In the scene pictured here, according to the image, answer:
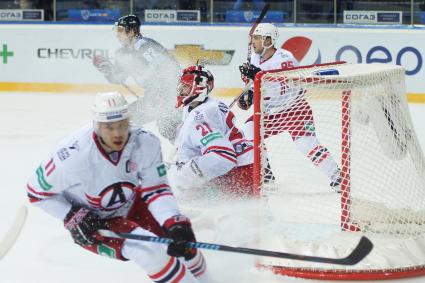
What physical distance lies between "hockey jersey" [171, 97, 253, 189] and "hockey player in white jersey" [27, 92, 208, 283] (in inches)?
39.5

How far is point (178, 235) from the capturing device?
2.70 m

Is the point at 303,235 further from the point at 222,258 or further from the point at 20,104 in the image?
the point at 20,104

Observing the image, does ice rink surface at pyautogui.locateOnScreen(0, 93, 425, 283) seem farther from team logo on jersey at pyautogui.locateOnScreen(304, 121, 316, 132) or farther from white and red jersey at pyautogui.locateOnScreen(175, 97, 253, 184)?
team logo on jersey at pyautogui.locateOnScreen(304, 121, 316, 132)

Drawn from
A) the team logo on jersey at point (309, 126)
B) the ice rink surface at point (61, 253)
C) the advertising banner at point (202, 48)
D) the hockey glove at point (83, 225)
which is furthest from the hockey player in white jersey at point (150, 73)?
the hockey glove at point (83, 225)

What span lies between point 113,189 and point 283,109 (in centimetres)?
150

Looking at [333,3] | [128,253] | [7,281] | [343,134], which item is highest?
[333,3]

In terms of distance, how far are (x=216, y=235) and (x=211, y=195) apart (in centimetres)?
32

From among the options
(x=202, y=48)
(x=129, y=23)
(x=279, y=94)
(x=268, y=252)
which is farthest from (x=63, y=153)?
(x=202, y=48)

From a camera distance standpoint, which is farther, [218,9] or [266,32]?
[218,9]

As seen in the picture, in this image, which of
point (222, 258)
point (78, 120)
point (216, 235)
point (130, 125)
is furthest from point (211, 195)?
point (78, 120)

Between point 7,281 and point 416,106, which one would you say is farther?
point 416,106

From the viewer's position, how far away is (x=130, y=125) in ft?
9.16

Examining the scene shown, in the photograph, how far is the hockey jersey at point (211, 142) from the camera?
3.91 meters

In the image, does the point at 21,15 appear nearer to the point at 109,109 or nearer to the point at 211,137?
the point at 211,137
